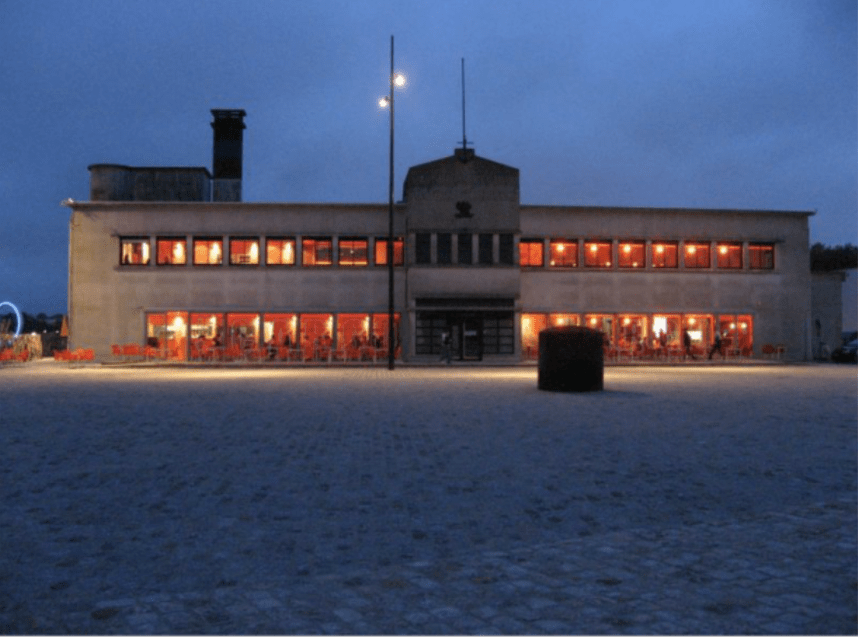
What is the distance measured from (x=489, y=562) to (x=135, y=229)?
3781cm

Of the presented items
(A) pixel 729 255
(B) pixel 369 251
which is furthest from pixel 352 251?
(A) pixel 729 255

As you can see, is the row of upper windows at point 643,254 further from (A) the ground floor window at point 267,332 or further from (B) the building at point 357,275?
(A) the ground floor window at point 267,332

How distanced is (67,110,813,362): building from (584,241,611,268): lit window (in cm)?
8

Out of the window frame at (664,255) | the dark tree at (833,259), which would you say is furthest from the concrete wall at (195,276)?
the dark tree at (833,259)

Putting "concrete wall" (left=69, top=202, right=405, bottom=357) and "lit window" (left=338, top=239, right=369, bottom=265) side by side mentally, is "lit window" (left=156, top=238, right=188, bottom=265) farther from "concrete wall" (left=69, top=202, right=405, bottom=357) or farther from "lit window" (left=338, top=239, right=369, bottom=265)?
"lit window" (left=338, top=239, right=369, bottom=265)

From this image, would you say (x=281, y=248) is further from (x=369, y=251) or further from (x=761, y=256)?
(x=761, y=256)

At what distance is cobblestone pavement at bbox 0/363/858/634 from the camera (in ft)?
13.0

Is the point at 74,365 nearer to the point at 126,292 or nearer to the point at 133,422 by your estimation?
the point at 126,292

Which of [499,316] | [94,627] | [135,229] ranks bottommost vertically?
[94,627]

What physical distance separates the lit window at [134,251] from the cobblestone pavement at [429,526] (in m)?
27.8

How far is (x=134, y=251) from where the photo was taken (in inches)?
1526

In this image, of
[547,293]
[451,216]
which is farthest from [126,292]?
[547,293]

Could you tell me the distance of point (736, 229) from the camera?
137ft

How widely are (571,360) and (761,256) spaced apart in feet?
91.8
